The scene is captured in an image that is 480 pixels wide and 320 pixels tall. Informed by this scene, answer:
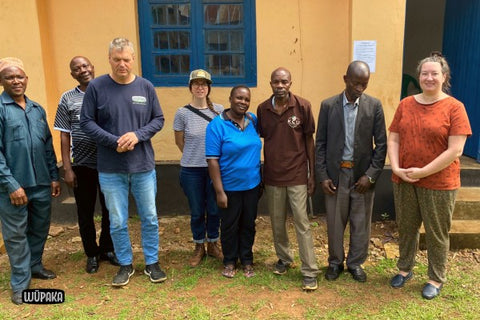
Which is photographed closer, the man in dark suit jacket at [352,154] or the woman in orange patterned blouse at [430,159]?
the woman in orange patterned blouse at [430,159]

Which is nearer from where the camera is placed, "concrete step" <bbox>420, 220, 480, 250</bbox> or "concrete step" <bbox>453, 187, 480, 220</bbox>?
"concrete step" <bbox>420, 220, 480, 250</bbox>

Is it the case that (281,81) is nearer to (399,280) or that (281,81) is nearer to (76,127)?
(76,127)

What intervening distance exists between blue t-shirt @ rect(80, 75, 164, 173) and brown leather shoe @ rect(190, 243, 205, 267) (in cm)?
107

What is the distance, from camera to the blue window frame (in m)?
5.00

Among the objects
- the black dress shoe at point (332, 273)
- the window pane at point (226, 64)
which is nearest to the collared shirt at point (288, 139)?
the black dress shoe at point (332, 273)

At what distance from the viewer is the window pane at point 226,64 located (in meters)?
5.11

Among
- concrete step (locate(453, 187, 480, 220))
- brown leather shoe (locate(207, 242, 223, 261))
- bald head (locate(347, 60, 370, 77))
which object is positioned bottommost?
brown leather shoe (locate(207, 242, 223, 261))

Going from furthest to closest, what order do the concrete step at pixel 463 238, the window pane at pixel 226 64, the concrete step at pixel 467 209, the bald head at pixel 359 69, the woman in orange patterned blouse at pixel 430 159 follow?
the window pane at pixel 226 64
the concrete step at pixel 467 209
the concrete step at pixel 463 238
the bald head at pixel 359 69
the woman in orange patterned blouse at pixel 430 159

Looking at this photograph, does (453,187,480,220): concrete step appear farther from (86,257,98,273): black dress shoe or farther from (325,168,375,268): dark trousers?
(86,257,98,273): black dress shoe

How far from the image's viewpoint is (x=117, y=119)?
323cm

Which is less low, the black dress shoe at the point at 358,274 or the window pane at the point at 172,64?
the window pane at the point at 172,64

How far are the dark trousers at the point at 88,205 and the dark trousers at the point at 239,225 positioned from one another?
1179mm

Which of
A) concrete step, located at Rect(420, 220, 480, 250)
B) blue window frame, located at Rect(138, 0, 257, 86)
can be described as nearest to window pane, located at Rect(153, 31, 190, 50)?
blue window frame, located at Rect(138, 0, 257, 86)

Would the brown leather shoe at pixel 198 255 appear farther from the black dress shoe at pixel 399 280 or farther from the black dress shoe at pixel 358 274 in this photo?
the black dress shoe at pixel 399 280
